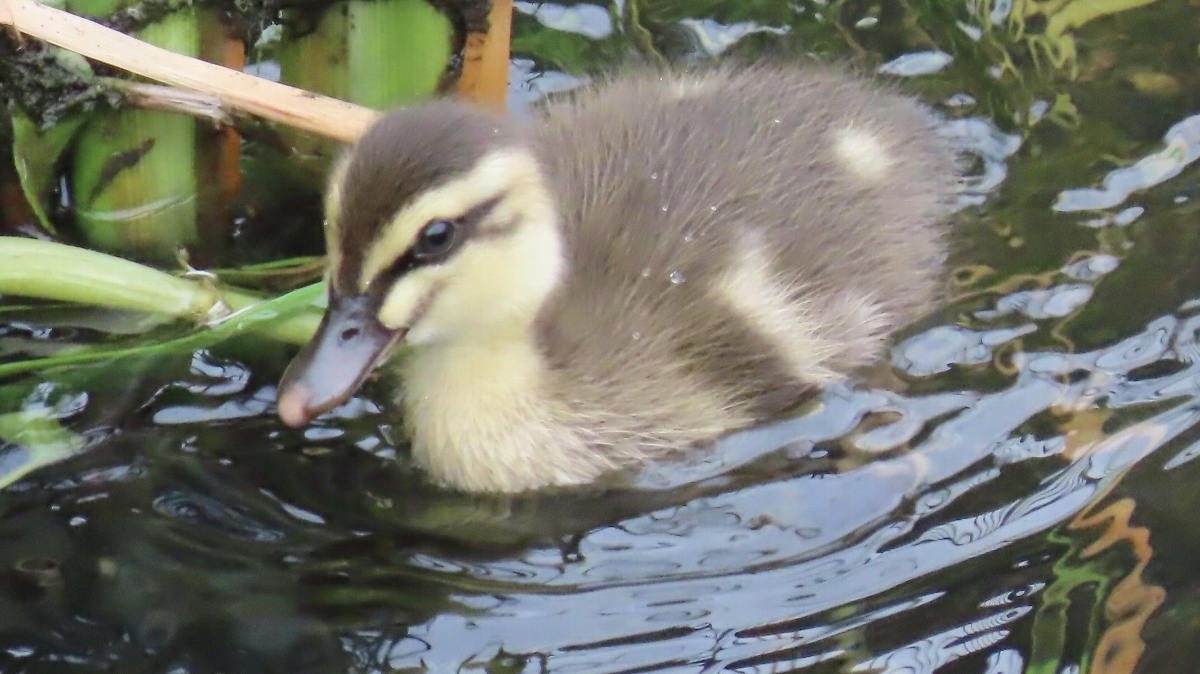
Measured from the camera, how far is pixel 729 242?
2.27 metres

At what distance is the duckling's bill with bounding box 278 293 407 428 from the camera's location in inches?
72.1

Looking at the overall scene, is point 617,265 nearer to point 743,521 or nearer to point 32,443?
point 743,521

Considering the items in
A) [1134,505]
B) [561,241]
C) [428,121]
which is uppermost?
[428,121]

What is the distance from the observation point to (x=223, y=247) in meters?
2.49

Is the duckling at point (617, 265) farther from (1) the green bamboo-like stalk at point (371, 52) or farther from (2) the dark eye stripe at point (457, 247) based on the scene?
(1) the green bamboo-like stalk at point (371, 52)

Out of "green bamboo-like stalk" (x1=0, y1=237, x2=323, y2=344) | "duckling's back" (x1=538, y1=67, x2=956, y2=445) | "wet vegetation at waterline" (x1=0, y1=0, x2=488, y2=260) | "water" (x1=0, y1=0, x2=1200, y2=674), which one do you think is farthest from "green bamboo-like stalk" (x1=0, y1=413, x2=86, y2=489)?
"duckling's back" (x1=538, y1=67, x2=956, y2=445)

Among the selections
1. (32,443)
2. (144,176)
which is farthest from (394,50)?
(32,443)

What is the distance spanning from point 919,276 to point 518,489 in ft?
2.54

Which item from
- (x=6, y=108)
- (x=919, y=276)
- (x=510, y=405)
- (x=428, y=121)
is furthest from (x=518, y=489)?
(x=6, y=108)

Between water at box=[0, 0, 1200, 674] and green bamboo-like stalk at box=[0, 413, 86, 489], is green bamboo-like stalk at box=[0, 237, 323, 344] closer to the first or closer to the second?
water at box=[0, 0, 1200, 674]

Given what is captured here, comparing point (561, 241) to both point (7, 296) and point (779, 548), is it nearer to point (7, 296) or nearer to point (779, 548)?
point (779, 548)

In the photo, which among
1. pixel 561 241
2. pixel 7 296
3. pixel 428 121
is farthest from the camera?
pixel 7 296

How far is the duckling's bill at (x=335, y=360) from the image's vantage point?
183 cm

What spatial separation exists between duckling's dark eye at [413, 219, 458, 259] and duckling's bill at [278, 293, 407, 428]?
9 cm
